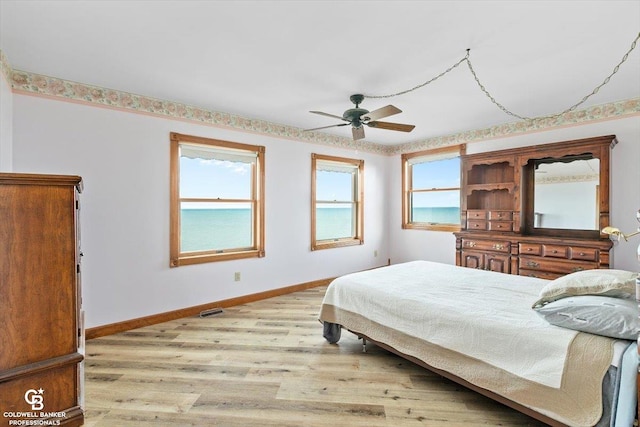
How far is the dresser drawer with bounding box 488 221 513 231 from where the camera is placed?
168 inches

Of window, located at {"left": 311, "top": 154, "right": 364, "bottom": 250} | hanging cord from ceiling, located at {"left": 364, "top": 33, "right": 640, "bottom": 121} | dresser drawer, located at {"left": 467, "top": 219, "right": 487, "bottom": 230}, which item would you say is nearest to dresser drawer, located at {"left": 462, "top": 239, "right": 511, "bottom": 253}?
dresser drawer, located at {"left": 467, "top": 219, "right": 487, "bottom": 230}

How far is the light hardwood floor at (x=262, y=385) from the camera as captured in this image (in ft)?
6.29

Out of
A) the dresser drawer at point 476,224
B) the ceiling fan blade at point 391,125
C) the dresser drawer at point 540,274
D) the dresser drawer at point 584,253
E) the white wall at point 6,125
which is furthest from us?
the dresser drawer at point 476,224

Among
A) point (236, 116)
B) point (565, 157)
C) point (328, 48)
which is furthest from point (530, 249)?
point (236, 116)

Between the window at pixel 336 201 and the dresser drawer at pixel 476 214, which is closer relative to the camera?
the dresser drawer at pixel 476 214

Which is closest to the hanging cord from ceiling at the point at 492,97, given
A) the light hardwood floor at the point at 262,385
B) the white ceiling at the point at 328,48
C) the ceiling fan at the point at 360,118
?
the white ceiling at the point at 328,48

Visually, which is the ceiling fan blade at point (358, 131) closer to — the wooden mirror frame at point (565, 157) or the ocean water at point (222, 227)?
the ocean water at point (222, 227)

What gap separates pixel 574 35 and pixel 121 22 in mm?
3113

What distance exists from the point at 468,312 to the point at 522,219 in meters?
2.96

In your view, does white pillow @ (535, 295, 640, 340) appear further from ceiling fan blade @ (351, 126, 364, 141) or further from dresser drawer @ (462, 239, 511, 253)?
dresser drawer @ (462, 239, 511, 253)

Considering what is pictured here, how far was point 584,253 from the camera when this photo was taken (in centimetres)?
Answer: 354

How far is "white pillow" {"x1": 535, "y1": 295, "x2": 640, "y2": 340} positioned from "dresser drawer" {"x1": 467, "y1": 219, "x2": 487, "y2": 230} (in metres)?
2.87

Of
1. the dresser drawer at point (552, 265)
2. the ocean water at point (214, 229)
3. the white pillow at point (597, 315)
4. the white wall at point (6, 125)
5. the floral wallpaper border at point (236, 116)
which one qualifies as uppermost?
the floral wallpaper border at point (236, 116)

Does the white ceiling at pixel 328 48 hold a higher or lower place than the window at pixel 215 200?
higher
